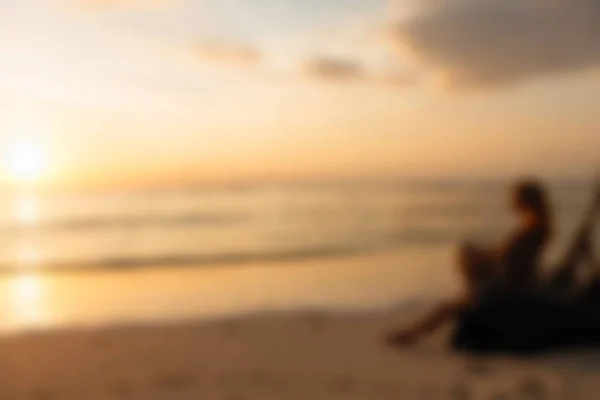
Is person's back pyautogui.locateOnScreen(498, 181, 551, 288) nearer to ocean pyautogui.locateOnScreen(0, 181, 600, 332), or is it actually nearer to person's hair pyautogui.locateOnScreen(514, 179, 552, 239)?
person's hair pyautogui.locateOnScreen(514, 179, 552, 239)

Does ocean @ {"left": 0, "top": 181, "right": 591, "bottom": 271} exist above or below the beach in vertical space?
above

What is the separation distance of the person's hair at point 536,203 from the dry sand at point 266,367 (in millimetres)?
463

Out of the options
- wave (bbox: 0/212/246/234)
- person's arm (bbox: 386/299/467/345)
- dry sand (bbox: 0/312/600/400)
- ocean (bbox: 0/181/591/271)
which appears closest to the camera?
dry sand (bbox: 0/312/600/400)

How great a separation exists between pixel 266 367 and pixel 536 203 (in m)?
1.06

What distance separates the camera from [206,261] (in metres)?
5.01

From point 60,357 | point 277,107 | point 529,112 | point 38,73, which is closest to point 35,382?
point 60,357

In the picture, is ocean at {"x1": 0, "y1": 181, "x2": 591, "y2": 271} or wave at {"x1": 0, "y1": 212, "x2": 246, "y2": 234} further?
wave at {"x1": 0, "y1": 212, "x2": 246, "y2": 234}

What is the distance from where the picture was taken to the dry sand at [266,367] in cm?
236

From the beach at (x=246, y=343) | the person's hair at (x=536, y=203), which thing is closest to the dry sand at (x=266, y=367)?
the beach at (x=246, y=343)

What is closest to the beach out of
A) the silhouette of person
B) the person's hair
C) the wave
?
the silhouette of person

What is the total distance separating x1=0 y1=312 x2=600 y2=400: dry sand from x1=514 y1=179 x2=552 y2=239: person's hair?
463 millimetres

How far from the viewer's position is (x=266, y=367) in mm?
2648

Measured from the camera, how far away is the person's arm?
2881 millimetres

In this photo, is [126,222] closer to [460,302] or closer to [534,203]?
[460,302]
